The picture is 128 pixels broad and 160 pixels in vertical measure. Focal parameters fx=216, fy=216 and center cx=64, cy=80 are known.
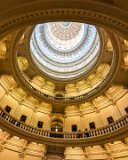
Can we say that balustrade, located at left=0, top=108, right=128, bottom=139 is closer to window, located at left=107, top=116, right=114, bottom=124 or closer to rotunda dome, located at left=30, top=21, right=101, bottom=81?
window, located at left=107, top=116, right=114, bottom=124

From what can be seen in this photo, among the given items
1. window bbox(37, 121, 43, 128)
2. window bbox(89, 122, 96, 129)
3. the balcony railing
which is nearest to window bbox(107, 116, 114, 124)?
window bbox(89, 122, 96, 129)

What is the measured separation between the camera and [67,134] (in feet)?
72.1

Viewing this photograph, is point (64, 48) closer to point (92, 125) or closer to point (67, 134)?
point (92, 125)

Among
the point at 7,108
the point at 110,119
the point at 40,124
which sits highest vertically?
the point at 7,108

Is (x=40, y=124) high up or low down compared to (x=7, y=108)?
down

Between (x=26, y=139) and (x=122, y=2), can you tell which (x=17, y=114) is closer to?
(x=26, y=139)

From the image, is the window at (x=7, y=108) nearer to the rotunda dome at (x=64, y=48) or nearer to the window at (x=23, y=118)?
the window at (x=23, y=118)

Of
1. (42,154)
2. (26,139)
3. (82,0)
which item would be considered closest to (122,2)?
(82,0)

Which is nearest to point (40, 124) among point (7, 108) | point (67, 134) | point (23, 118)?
point (23, 118)

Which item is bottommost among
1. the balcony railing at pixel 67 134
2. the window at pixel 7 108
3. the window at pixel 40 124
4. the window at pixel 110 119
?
the balcony railing at pixel 67 134

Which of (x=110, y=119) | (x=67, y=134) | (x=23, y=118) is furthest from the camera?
(x=23, y=118)

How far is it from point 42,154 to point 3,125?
5.49 meters

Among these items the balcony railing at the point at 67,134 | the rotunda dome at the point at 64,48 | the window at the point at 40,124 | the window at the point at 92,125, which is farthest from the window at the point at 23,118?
the window at the point at 92,125

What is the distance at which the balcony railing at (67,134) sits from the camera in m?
19.7
